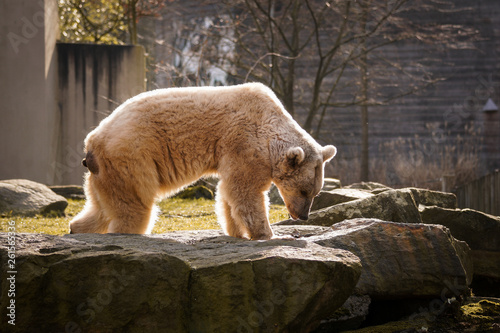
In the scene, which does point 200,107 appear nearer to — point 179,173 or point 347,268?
point 179,173

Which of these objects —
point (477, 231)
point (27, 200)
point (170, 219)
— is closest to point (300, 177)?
point (477, 231)

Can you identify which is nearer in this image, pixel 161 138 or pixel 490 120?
pixel 161 138

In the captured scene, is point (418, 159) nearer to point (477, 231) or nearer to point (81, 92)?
point (81, 92)

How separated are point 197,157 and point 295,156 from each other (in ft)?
3.39

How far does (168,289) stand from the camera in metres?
3.99

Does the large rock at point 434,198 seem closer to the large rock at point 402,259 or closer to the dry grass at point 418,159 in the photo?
the large rock at point 402,259

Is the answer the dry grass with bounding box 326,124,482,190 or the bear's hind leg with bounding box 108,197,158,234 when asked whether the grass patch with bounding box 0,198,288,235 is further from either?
the dry grass with bounding box 326,124,482,190

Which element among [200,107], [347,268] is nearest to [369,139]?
[200,107]

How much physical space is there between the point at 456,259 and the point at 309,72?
15659mm

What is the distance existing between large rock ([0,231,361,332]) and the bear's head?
1.67 meters

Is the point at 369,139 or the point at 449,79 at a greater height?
the point at 449,79

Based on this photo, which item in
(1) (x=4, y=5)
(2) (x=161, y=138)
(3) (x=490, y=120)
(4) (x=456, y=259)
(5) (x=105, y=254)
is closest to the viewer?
(5) (x=105, y=254)

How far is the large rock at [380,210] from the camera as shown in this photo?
6.90m

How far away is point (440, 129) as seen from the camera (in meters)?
19.8
